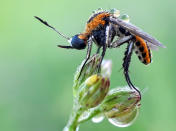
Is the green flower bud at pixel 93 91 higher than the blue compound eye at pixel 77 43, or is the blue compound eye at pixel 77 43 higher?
the blue compound eye at pixel 77 43

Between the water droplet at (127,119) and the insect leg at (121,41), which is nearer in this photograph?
the water droplet at (127,119)

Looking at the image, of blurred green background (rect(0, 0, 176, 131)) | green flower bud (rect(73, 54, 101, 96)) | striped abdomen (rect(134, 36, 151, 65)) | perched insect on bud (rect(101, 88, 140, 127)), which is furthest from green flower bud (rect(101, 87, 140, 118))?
blurred green background (rect(0, 0, 176, 131))

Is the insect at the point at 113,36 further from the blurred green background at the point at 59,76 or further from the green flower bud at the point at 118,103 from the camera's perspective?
the blurred green background at the point at 59,76

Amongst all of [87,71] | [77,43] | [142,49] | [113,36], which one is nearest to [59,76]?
[113,36]

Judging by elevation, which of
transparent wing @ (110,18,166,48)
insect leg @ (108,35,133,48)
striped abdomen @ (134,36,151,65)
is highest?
transparent wing @ (110,18,166,48)

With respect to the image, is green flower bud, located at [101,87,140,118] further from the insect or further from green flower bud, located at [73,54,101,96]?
the insect

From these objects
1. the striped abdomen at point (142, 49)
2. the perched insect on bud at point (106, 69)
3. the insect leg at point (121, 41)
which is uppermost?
the insect leg at point (121, 41)

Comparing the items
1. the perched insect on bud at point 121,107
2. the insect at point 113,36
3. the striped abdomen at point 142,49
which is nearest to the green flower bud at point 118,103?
the perched insect on bud at point 121,107
